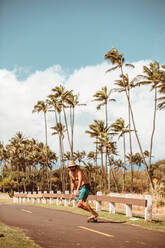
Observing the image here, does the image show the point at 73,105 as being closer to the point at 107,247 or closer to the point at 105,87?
the point at 105,87

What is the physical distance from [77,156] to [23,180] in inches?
658

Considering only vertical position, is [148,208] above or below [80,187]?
below

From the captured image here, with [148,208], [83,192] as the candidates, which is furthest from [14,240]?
[148,208]

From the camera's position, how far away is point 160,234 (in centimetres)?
728

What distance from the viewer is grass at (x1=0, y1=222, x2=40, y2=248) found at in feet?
18.5

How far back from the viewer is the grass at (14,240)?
5652 millimetres

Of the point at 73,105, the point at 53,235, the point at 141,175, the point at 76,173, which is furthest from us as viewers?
the point at 141,175

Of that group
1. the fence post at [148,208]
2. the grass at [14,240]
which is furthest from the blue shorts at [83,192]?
the grass at [14,240]

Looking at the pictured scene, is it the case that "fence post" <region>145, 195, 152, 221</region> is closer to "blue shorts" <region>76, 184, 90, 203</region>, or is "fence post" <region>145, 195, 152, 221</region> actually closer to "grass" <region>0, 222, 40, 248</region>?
"blue shorts" <region>76, 184, 90, 203</region>

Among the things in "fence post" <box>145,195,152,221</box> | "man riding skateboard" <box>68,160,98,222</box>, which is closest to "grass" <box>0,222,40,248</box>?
"man riding skateboard" <box>68,160,98,222</box>

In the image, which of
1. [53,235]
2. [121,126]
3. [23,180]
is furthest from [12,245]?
[23,180]

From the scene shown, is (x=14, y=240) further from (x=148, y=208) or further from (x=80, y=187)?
(x=148, y=208)

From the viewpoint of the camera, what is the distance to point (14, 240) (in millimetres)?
6188

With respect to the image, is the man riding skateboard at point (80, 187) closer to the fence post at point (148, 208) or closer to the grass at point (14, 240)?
the fence post at point (148, 208)
